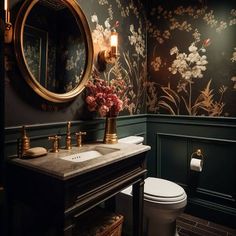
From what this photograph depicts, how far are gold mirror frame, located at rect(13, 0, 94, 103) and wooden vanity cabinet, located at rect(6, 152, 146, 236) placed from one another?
0.50 m

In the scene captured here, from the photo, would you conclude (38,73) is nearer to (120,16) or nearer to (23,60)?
(23,60)

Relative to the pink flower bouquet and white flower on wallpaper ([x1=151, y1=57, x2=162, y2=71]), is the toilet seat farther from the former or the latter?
white flower on wallpaper ([x1=151, y1=57, x2=162, y2=71])

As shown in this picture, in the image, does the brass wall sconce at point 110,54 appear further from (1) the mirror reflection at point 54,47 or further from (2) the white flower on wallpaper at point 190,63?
(2) the white flower on wallpaper at point 190,63

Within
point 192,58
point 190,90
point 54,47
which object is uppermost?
point 192,58

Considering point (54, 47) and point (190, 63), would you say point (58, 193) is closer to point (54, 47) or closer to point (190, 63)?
point (54, 47)

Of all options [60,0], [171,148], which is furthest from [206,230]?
[60,0]

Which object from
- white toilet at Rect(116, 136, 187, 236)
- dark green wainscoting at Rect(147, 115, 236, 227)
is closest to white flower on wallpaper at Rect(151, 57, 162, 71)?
dark green wainscoting at Rect(147, 115, 236, 227)

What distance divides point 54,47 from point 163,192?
140cm

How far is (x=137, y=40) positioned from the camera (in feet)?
8.29

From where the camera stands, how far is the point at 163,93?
2.64 metres

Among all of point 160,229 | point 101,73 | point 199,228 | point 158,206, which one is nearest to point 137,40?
point 101,73

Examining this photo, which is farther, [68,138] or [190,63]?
[190,63]

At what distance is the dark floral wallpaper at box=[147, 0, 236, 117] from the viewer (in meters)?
2.25

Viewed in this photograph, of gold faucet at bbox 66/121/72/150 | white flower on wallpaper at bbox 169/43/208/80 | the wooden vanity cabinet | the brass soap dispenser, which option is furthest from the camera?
white flower on wallpaper at bbox 169/43/208/80
